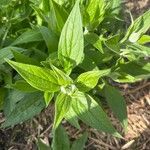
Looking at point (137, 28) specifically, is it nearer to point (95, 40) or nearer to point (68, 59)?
point (95, 40)

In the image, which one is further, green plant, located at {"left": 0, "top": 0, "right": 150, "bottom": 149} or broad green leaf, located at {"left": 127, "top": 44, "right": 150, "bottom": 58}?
broad green leaf, located at {"left": 127, "top": 44, "right": 150, "bottom": 58}

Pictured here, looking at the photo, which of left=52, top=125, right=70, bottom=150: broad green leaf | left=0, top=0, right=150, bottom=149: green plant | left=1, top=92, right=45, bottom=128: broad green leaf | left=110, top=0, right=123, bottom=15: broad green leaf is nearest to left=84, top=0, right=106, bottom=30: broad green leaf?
left=0, top=0, right=150, bottom=149: green plant

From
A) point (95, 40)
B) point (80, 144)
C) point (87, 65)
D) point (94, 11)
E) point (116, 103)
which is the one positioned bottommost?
point (80, 144)

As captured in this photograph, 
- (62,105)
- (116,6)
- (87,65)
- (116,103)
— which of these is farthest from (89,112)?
(116,6)

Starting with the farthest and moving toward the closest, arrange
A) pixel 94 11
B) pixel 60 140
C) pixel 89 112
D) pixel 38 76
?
pixel 60 140
pixel 94 11
pixel 89 112
pixel 38 76

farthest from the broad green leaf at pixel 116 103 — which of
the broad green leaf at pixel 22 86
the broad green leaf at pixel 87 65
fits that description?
the broad green leaf at pixel 22 86

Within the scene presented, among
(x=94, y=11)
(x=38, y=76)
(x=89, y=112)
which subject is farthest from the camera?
(x=94, y=11)

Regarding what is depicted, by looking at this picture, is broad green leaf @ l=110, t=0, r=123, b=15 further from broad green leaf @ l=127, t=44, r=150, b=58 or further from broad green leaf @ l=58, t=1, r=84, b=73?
broad green leaf @ l=58, t=1, r=84, b=73
